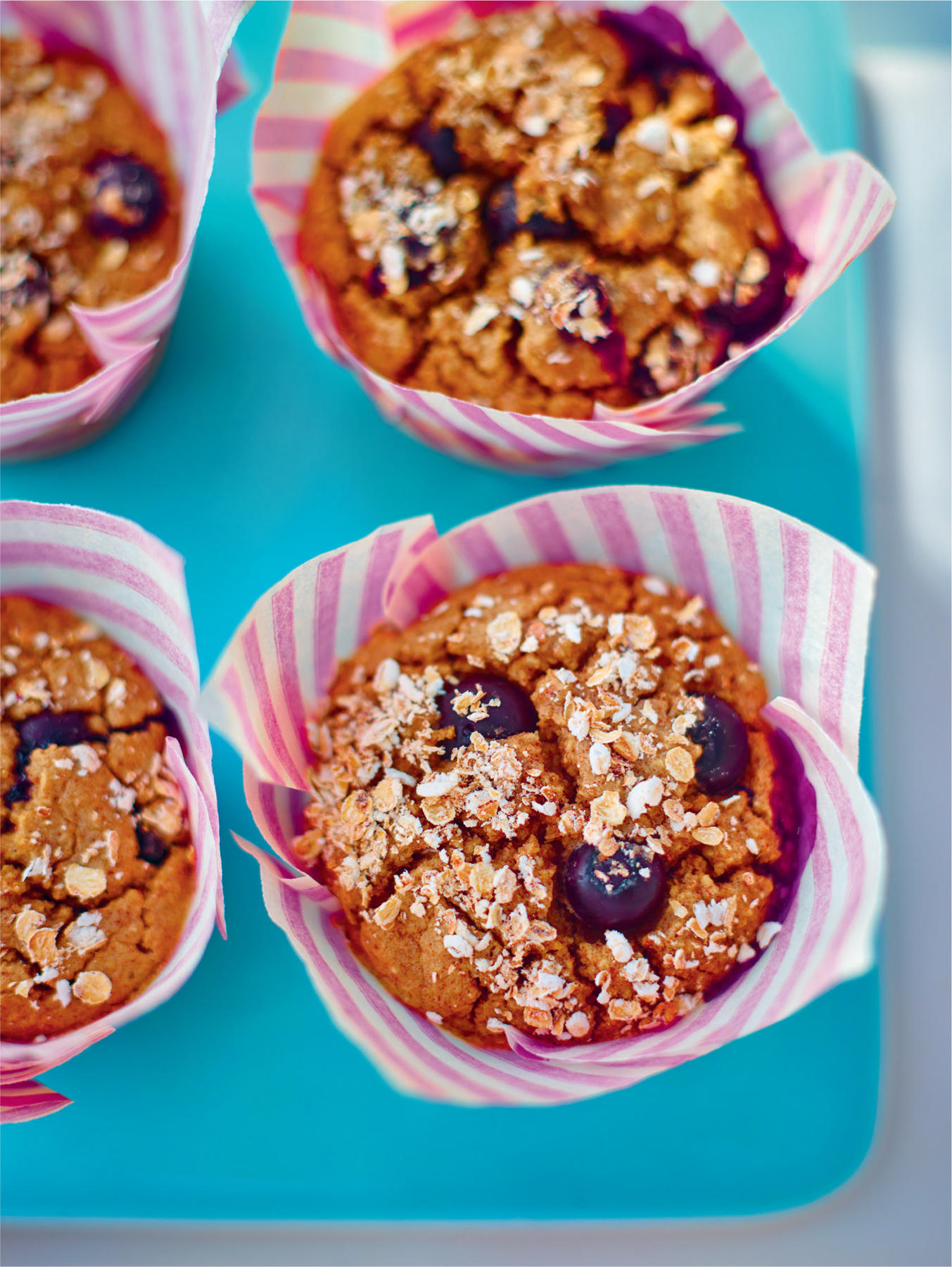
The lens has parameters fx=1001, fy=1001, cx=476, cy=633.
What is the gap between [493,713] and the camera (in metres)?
1.22

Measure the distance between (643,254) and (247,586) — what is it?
76 centimetres

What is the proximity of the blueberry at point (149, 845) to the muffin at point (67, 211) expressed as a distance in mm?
630

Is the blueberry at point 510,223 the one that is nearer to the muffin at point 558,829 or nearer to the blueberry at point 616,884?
the muffin at point 558,829

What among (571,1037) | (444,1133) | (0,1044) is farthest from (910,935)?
(0,1044)

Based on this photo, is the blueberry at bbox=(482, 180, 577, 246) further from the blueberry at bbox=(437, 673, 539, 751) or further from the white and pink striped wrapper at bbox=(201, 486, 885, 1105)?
the blueberry at bbox=(437, 673, 539, 751)

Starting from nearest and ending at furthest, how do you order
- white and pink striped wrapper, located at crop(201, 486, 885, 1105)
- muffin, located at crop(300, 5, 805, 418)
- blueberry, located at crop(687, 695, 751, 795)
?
white and pink striped wrapper, located at crop(201, 486, 885, 1105)
blueberry, located at crop(687, 695, 751, 795)
muffin, located at crop(300, 5, 805, 418)

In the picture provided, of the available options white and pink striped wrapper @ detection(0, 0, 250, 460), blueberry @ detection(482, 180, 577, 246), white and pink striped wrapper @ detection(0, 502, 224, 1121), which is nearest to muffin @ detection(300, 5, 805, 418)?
blueberry @ detection(482, 180, 577, 246)

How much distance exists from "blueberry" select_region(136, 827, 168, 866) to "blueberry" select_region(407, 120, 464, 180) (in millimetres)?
975

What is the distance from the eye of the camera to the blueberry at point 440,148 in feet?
4.51

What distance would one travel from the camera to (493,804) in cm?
119

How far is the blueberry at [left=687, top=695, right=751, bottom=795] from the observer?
47.9 inches

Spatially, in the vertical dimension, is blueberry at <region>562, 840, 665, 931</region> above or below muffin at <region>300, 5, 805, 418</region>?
below

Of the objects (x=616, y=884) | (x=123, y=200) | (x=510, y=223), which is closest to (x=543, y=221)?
(x=510, y=223)

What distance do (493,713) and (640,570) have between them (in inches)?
12.9
